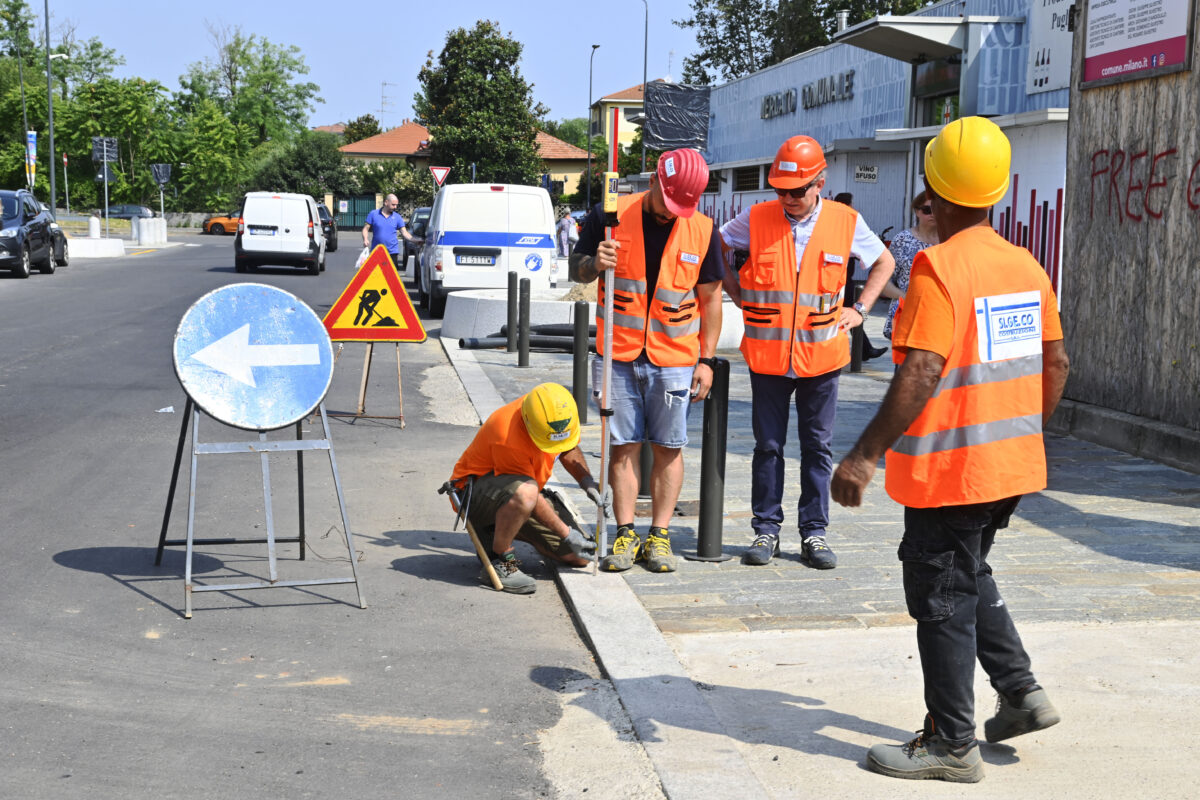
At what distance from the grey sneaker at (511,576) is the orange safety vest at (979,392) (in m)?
2.46

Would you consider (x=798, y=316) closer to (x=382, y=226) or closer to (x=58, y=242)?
(x=382, y=226)

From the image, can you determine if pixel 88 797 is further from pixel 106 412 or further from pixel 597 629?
pixel 106 412

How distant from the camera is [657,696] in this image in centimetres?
448

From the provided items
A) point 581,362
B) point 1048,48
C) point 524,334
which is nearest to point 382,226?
point 524,334

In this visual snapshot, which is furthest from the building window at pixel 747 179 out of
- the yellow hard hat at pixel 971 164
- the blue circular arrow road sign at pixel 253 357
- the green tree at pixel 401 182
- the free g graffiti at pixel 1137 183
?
the green tree at pixel 401 182

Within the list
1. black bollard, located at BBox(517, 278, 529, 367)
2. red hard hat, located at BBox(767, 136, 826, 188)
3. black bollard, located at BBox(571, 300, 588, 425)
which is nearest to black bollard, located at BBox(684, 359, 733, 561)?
red hard hat, located at BBox(767, 136, 826, 188)

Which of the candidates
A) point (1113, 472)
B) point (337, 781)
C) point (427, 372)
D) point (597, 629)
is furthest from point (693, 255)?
point (427, 372)

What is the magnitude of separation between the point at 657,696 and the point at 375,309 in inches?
265

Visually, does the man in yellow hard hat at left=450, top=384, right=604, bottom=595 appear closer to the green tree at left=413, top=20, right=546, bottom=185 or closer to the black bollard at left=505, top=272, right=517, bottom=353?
the black bollard at left=505, top=272, right=517, bottom=353

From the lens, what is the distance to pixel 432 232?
20312mm

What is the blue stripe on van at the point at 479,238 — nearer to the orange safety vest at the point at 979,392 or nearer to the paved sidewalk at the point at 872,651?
the paved sidewalk at the point at 872,651

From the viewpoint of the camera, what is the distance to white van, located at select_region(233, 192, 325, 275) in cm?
2953

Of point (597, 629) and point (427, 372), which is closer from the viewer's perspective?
point (597, 629)

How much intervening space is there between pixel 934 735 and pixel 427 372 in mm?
11082
